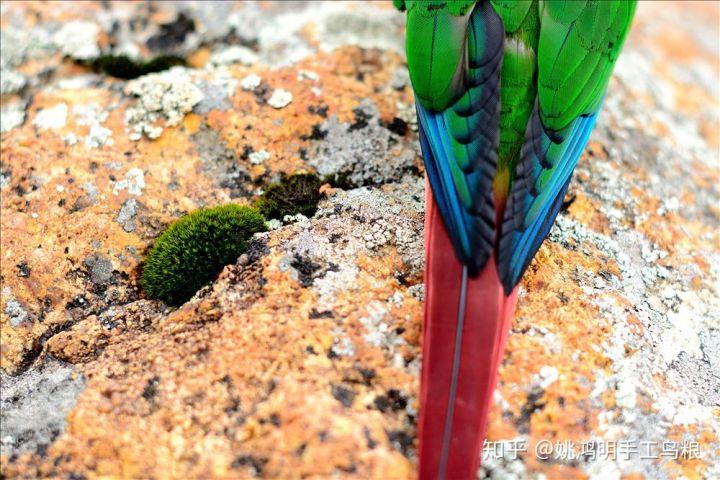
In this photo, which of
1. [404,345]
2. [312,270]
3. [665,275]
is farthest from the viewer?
[665,275]

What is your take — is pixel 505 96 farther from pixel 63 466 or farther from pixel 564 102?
pixel 63 466

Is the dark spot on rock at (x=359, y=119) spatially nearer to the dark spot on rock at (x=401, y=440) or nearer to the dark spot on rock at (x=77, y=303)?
the dark spot on rock at (x=77, y=303)

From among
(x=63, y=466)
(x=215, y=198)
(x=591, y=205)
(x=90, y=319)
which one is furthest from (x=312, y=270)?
(x=591, y=205)

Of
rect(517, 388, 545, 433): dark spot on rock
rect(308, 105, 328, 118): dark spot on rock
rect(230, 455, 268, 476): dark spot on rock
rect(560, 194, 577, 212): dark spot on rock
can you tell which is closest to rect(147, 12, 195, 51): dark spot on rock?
rect(308, 105, 328, 118): dark spot on rock

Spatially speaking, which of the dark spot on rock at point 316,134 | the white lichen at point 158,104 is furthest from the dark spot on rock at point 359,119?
the white lichen at point 158,104

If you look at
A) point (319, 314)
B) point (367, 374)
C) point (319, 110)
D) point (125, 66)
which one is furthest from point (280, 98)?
point (367, 374)
